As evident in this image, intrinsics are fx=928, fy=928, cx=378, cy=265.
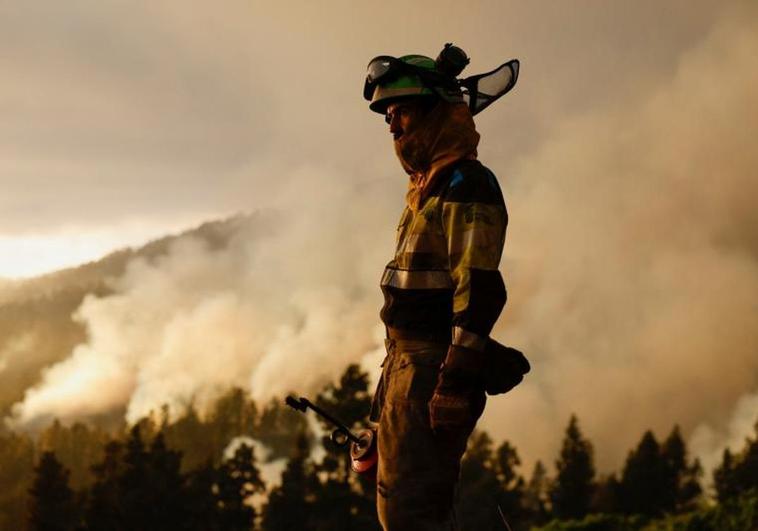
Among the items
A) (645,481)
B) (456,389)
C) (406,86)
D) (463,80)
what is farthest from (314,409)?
(645,481)

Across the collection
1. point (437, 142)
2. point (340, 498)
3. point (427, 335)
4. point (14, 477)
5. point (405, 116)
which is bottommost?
point (427, 335)

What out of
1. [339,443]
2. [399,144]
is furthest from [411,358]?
[399,144]

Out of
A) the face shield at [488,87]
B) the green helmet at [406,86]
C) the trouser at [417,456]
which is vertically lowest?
the trouser at [417,456]

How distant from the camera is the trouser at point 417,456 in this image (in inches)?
207

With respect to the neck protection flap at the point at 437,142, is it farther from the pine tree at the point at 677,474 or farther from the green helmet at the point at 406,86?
the pine tree at the point at 677,474

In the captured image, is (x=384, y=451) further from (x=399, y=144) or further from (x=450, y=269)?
(x=399, y=144)

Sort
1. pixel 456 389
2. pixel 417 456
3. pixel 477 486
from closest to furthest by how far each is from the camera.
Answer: pixel 456 389, pixel 417 456, pixel 477 486

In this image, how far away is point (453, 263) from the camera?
5156 millimetres

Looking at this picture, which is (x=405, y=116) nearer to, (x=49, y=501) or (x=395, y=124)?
(x=395, y=124)

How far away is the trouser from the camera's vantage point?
207 inches

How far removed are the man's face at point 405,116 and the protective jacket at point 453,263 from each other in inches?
15.5

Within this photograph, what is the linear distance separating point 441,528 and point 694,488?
53288mm

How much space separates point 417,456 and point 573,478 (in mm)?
48140

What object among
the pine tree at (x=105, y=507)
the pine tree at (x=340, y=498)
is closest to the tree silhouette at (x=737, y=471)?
the pine tree at (x=340, y=498)
